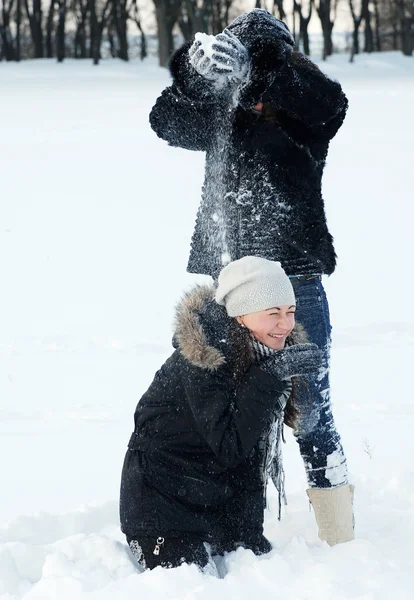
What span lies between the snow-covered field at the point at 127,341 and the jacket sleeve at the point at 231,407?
1.09 feet

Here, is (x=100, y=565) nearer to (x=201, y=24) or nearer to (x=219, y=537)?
(x=219, y=537)

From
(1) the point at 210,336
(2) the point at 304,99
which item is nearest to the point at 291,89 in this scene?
(2) the point at 304,99

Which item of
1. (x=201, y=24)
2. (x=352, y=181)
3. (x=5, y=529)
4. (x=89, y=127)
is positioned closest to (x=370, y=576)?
(x=5, y=529)

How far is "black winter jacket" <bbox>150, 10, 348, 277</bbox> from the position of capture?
274cm

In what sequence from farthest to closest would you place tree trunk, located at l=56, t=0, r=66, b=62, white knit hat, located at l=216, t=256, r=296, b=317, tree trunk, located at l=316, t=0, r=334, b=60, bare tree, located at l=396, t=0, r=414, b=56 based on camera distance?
bare tree, located at l=396, t=0, r=414, b=56
tree trunk, located at l=316, t=0, r=334, b=60
tree trunk, located at l=56, t=0, r=66, b=62
white knit hat, located at l=216, t=256, r=296, b=317

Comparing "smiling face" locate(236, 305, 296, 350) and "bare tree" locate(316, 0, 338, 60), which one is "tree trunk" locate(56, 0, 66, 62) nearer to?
"bare tree" locate(316, 0, 338, 60)

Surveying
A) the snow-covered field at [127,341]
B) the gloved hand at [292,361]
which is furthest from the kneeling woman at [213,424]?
the snow-covered field at [127,341]

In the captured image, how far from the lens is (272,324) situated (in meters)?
2.66

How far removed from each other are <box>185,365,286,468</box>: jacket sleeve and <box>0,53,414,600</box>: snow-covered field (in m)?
0.33

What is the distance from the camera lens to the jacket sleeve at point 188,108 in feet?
9.30

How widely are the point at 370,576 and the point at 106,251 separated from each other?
6.42 meters

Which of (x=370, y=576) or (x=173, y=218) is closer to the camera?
(x=370, y=576)

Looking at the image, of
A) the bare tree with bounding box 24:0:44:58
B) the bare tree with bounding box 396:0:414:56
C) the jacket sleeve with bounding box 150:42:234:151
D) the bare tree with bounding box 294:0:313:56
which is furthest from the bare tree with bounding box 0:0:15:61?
the jacket sleeve with bounding box 150:42:234:151

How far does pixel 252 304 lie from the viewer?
2617 millimetres
